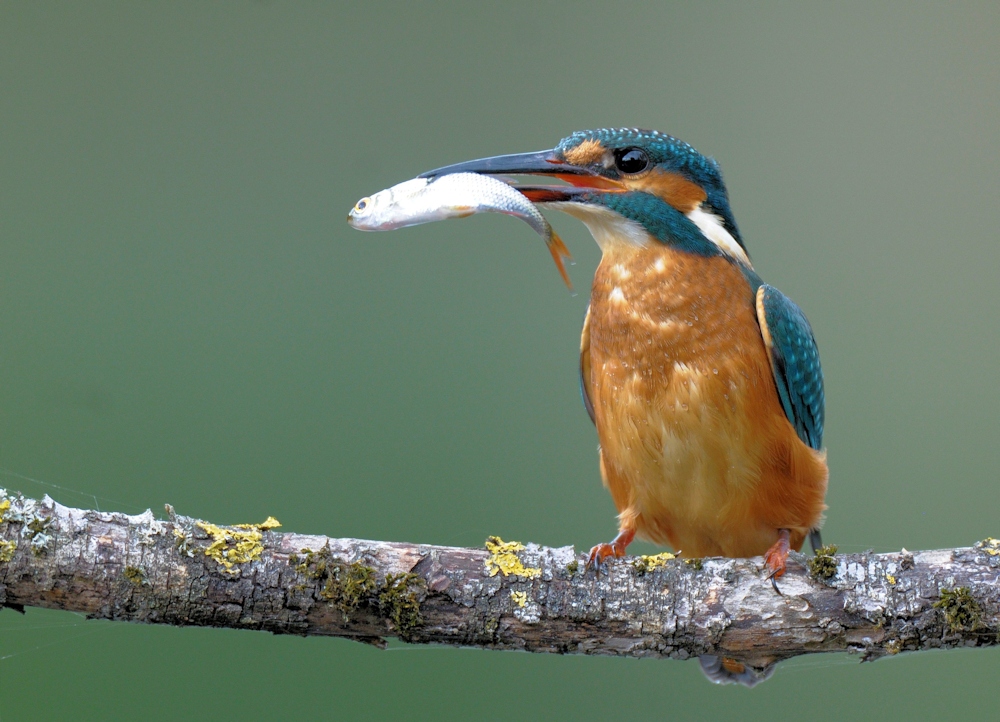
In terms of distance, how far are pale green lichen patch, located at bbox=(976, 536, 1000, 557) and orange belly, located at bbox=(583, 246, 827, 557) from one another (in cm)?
45

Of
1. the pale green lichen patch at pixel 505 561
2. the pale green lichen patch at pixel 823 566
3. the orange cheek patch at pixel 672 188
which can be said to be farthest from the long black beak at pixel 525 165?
the pale green lichen patch at pixel 823 566

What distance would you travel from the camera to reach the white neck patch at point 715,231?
2107 millimetres

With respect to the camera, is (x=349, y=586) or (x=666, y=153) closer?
(x=349, y=586)

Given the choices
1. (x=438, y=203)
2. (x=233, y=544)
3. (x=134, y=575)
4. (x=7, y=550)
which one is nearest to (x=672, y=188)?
(x=438, y=203)

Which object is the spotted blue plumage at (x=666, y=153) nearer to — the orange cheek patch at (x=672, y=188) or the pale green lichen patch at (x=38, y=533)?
the orange cheek patch at (x=672, y=188)

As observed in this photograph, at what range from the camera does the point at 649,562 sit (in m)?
1.77

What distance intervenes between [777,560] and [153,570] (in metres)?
1.19

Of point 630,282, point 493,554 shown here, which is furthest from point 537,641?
point 630,282

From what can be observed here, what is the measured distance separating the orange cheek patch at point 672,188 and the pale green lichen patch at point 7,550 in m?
1.43

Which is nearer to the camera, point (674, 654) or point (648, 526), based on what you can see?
point (674, 654)

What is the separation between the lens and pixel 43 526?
155cm

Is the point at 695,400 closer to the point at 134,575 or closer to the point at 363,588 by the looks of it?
the point at 363,588

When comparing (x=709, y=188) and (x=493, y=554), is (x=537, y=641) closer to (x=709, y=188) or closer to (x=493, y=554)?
(x=493, y=554)

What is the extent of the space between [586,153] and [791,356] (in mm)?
665
